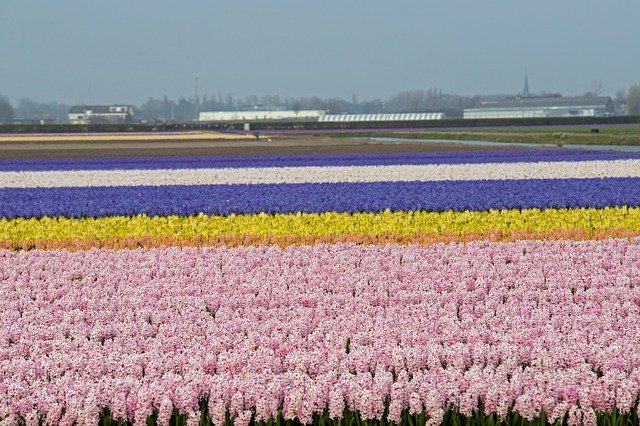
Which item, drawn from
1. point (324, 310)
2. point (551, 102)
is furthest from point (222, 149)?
point (551, 102)

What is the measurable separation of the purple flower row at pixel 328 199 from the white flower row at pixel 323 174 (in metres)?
6.10

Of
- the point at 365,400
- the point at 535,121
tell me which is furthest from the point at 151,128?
the point at 365,400

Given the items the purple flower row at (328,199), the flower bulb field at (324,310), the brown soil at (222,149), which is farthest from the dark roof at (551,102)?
the flower bulb field at (324,310)

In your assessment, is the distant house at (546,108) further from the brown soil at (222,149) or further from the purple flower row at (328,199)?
the purple flower row at (328,199)

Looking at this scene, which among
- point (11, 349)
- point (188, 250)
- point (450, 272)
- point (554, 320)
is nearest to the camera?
point (11, 349)

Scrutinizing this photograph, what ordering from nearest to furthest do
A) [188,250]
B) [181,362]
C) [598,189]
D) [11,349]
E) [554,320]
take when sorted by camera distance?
[181,362], [11,349], [554,320], [188,250], [598,189]

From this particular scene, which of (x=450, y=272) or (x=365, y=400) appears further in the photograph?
(x=450, y=272)

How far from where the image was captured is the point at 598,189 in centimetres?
2195

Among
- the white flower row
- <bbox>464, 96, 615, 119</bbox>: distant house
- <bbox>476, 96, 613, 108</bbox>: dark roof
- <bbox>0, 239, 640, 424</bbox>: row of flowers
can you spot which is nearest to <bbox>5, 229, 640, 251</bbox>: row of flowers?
<bbox>0, 239, 640, 424</bbox>: row of flowers

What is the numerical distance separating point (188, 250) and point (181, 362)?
609 cm

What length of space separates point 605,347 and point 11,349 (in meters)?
4.83

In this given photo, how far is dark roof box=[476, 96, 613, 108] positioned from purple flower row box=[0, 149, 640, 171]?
138996 mm

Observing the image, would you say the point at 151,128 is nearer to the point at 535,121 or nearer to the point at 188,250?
the point at 535,121

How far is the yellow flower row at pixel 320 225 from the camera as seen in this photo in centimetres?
1648
